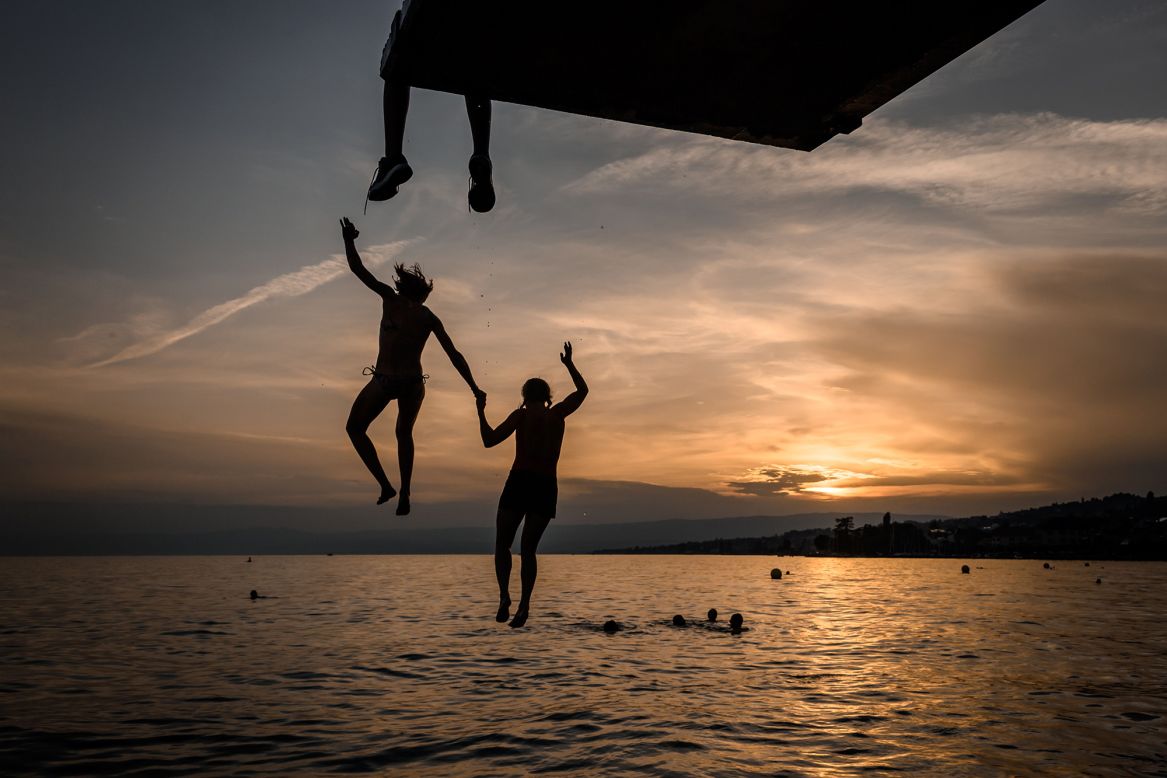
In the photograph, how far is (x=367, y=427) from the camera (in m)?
7.95

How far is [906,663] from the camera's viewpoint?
38219 millimetres

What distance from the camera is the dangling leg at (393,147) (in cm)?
522

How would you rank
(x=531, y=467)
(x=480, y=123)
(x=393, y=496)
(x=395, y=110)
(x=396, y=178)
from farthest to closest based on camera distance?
1. (x=531, y=467)
2. (x=393, y=496)
3. (x=480, y=123)
4. (x=396, y=178)
5. (x=395, y=110)

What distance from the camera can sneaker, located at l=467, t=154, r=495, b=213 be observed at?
5.70 metres

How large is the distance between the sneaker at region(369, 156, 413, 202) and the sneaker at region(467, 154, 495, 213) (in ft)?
1.52

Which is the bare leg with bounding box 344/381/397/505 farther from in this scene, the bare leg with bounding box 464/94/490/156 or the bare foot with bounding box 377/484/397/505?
the bare leg with bounding box 464/94/490/156

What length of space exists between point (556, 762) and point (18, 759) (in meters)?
12.8

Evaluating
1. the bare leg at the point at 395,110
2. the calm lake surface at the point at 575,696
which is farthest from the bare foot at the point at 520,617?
the calm lake surface at the point at 575,696

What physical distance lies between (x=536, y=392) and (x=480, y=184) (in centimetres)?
439

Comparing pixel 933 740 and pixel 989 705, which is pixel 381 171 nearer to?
pixel 933 740

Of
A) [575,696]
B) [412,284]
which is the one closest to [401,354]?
[412,284]

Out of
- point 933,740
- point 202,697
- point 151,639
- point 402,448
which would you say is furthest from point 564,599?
point 402,448

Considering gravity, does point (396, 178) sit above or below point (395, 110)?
below

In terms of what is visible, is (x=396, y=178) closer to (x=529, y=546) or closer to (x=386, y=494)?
(x=386, y=494)
